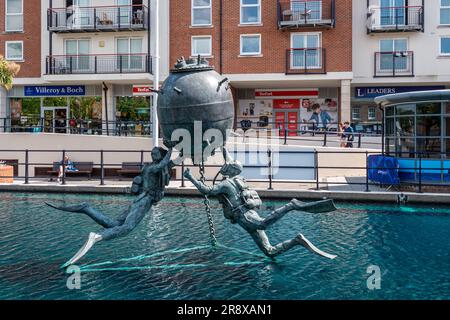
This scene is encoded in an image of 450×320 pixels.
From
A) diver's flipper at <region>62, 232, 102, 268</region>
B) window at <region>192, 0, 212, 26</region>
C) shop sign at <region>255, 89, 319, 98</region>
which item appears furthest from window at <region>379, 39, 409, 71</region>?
diver's flipper at <region>62, 232, 102, 268</region>

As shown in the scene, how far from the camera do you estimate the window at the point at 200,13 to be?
32.5m

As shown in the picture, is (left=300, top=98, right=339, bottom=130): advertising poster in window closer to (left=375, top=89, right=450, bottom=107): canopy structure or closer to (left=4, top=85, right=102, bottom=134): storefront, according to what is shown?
(left=4, top=85, right=102, bottom=134): storefront

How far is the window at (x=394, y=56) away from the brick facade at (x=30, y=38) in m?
21.6

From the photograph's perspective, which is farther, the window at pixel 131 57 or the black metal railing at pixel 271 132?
the window at pixel 131 57

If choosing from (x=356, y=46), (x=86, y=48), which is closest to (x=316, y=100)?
(x=356, y=46)

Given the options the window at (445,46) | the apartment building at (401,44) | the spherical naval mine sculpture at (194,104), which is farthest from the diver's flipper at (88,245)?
the window at (445,46)

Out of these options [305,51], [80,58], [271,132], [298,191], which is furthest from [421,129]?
[80,58]

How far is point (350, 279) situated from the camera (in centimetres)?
759

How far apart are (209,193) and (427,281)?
3366 mm

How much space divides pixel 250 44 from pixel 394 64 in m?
8.56

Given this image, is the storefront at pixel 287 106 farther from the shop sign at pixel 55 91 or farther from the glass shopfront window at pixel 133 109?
the shop sign at pixel 55 91

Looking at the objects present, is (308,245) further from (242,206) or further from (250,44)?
(250,44)

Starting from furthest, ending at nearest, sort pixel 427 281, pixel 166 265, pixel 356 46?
pixel 356 46 → pixel 166 265 → pixel 427 281

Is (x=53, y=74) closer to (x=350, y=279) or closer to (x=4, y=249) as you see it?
(x=4, y=249)
